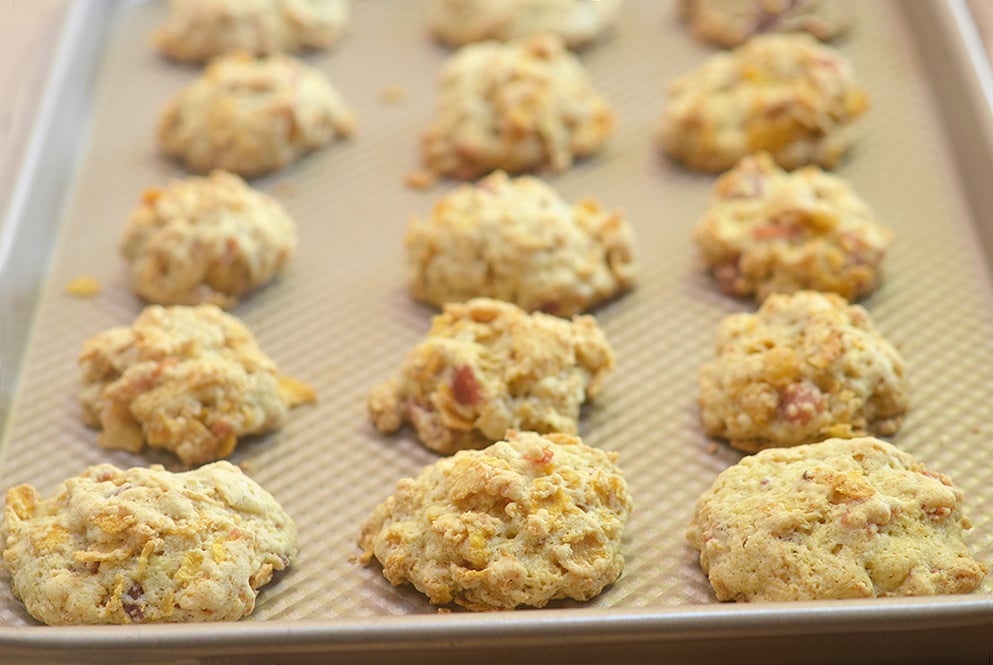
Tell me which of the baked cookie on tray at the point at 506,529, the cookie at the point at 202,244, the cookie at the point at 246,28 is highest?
the cookie at the point at 246,28

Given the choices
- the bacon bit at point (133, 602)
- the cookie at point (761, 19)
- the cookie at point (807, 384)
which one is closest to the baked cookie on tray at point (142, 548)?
the bacon bit at point (133, 602)

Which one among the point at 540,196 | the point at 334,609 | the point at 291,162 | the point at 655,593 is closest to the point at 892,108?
the point at 540,196

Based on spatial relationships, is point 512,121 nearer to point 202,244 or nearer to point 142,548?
point 202,244

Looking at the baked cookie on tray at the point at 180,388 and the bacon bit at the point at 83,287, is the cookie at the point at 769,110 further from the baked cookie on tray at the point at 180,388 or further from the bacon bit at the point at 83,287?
the bacon bit at the point at 83,287

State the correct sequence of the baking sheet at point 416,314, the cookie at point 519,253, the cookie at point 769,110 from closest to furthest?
the baking sheet at point 416,314
the cookie at point 519,253
the cookie at point 769,110

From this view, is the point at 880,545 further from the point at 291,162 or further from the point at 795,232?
the point at 291,162

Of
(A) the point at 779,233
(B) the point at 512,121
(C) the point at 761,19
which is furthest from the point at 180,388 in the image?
(C) the point at 761,19

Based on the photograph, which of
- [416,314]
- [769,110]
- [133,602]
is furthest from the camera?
[769,110]
